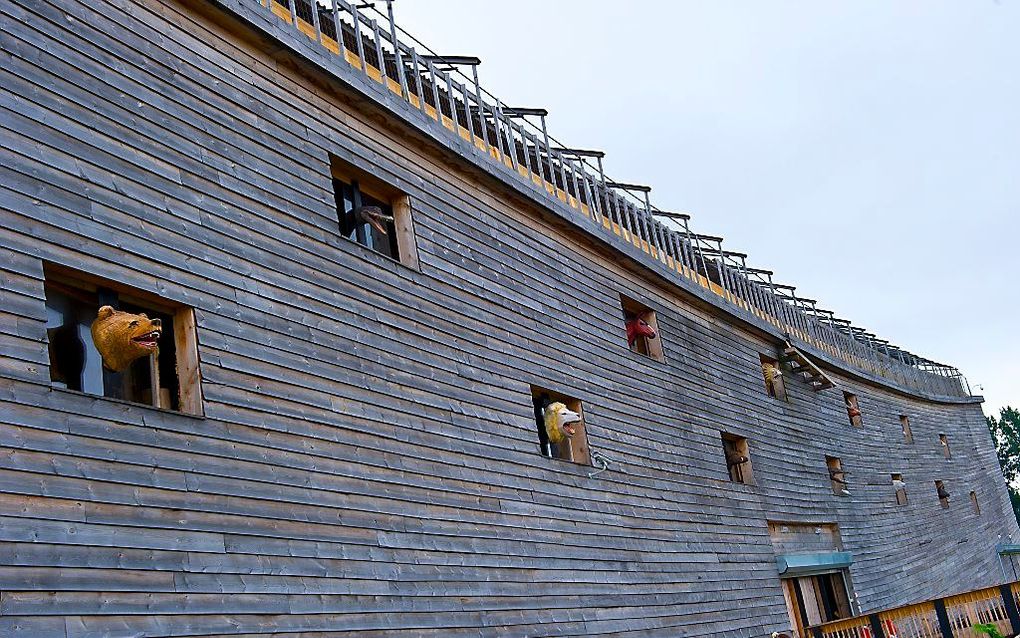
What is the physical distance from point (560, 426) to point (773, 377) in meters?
10.5

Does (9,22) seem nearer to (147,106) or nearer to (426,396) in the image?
(147,106)

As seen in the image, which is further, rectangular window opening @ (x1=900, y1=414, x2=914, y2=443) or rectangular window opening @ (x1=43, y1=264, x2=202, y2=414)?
rectangular window opening @ (x1=900, y1=414, x2=914, y2=443)

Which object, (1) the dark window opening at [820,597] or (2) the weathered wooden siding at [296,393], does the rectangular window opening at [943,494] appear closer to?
(1) the dark window opening at [820,597]

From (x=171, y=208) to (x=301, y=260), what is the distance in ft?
5.25

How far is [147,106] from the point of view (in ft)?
29.4

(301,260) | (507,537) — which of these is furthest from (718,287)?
(301,260)

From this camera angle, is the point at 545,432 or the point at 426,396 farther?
the point at 545,432

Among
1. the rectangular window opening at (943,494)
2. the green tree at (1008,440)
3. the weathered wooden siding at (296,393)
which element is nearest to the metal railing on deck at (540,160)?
the weathered wooden siding at (296,393)

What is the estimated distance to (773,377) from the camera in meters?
22.8

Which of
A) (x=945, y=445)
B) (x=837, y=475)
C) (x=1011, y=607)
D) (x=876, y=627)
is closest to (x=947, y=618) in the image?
(x=1011, y=607)

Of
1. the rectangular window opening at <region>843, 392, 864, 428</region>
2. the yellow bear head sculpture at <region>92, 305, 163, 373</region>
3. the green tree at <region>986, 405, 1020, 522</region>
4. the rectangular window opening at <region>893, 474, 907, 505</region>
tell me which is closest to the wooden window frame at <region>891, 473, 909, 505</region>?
the rectangular window opening at <region>893, 474, 907, 505</region>

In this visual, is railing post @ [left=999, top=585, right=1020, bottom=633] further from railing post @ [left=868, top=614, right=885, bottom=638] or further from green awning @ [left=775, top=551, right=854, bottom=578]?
green awning @ [left=775, top=551, right=854, bottom=578]

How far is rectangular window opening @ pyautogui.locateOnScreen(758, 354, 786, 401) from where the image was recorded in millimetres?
22688

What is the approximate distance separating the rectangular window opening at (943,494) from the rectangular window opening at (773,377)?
13053mm
